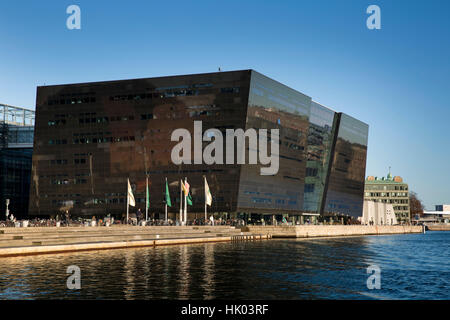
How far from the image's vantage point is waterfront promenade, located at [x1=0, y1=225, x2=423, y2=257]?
59.0 metres

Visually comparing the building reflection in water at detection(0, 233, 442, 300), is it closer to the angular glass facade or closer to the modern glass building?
the modern glass building

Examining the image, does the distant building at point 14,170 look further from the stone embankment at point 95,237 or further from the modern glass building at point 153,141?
the stone embankment at point 95,237

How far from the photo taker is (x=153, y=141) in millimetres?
137375

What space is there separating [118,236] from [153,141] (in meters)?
64.1

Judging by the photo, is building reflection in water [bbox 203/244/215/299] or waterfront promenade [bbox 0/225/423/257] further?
waterfront promenade [bbox 0/225/423/257]

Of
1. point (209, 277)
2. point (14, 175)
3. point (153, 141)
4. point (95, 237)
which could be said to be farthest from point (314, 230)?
point (209, 277)

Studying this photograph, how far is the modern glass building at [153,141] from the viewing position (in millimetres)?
131625

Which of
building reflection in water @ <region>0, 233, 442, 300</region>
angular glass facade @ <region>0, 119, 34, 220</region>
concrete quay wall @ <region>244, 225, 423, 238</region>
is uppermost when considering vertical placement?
Result: angular glass facade @ <region>0, 119, 34, 220</region>

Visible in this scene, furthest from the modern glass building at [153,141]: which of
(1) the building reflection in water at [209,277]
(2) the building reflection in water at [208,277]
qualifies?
(1) the building reflection in water at [209,277]

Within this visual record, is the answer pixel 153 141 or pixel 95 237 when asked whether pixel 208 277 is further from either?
pixel 153 141

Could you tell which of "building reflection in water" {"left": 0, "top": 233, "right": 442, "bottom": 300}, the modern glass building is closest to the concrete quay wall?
the modern glass building

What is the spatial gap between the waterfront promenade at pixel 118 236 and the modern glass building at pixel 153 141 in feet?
61.7

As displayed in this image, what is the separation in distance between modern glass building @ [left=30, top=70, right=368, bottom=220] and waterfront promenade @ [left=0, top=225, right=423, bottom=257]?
18814 mm

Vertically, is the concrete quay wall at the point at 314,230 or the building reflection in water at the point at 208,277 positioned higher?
the building reflection in water at the point at 208,277
